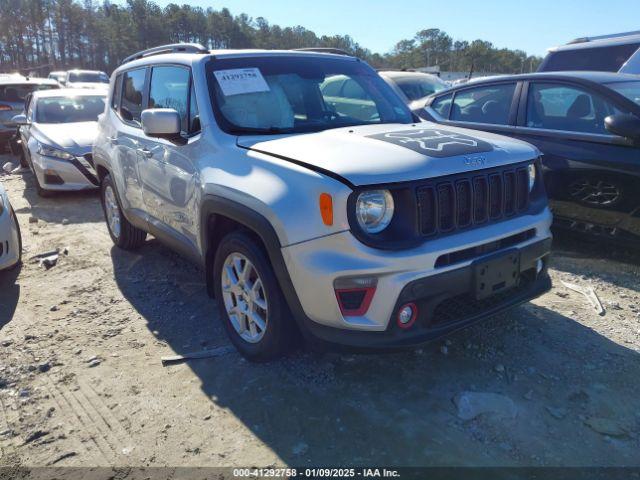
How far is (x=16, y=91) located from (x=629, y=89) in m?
12.3

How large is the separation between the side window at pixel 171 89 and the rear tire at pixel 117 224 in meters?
1.26

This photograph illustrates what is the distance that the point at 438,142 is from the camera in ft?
9.46

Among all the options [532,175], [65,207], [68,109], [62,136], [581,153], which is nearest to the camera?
[532,175]

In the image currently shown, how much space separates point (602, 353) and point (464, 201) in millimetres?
1402

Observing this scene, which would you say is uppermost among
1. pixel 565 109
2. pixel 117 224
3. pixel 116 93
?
pixel 116 93

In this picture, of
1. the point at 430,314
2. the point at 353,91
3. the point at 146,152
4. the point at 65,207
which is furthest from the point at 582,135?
the point at 65,207

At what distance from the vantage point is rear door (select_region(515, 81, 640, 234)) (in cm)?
420

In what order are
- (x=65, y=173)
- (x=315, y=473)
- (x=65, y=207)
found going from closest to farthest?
(x=315, y=473) < (x=65, y=207) < (x=65, y=173)

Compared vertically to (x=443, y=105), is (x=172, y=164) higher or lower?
lower

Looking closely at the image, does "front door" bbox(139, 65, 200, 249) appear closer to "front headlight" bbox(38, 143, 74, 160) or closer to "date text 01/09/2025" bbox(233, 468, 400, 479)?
"date text 01/09/2025" bbox(233, 468, 400, 479)

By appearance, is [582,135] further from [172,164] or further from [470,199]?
[172,164]

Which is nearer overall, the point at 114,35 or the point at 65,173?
the point at 65,173

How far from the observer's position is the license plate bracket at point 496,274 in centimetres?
265

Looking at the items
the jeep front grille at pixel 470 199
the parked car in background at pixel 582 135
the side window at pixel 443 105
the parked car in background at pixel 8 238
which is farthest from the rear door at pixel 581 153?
the parked car in background at pixel 8 238
